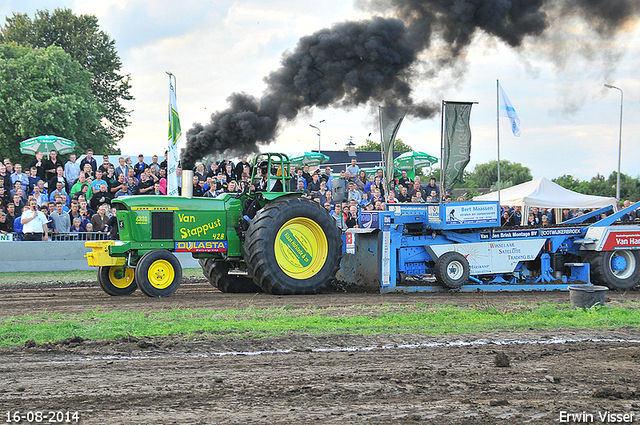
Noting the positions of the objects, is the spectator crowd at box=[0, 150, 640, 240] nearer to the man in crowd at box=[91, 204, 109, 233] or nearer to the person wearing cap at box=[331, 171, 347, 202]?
the man in crowd at box=[91, 204, 109, 233]

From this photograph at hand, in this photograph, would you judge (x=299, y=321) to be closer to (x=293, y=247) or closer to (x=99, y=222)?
(x=293, y=247)

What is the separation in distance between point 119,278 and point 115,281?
8 cm

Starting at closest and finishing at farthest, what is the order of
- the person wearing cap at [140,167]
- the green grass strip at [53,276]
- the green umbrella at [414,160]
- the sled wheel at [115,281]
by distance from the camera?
the sled wheel at [115,281] < the green grass strip at [53,276] < the person wearing cap at [140,167] < the green umbrella at [414,160]

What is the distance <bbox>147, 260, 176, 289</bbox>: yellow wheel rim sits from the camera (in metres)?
10.0

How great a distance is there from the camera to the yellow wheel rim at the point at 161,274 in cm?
1000

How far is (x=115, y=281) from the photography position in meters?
10.6

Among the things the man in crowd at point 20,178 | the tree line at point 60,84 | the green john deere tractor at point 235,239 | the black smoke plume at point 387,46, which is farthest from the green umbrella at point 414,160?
the tree line at point 60,84

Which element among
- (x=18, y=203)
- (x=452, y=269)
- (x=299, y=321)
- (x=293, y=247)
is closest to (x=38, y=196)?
(x=18, y=203)

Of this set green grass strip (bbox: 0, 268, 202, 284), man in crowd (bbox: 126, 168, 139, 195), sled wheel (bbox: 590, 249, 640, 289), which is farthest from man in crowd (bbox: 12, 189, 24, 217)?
sled wheel (bbox: 590, 249, 640, 289)

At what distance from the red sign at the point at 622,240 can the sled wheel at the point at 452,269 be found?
307 centimetres

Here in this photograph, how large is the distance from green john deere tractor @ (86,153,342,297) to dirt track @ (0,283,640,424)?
12.7 ft

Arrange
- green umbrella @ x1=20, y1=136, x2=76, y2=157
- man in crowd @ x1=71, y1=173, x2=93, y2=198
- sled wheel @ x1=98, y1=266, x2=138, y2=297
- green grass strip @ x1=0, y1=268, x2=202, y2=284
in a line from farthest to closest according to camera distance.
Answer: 1. green umbrella @ x1=20, y1=136, x2=76, y2=157
2. man in crowd @ x1=71, y1=173, x2=93, y2=198
3. green grass strip @ x1=0, y1=268, x2=202, y2=284
4. sled wheel @ x1=98, y1=266, x2=138, y2=297

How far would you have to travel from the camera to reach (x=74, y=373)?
4.95 meters

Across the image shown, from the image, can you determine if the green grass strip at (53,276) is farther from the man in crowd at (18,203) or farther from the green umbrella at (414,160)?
the green umbrella at (414,160)
